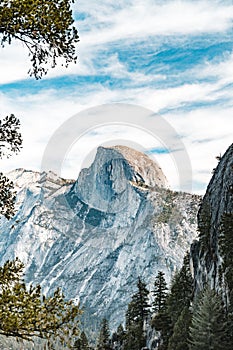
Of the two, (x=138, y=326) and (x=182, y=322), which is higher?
(x=182, y=322)

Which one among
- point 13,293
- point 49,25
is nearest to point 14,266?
point 13,293

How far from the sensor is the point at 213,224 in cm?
6669

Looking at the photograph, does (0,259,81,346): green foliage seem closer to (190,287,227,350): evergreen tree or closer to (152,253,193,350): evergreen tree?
(190,287,227,350): evergreen tree

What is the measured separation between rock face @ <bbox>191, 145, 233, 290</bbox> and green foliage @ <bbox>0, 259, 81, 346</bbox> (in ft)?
162

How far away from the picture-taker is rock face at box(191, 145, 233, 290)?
60950mm

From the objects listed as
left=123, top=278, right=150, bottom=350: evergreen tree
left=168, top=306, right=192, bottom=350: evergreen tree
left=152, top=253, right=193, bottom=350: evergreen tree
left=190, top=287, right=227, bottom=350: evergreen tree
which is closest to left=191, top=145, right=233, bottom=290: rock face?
left=152, top=253, right=193, bottom=350: evergreen tree

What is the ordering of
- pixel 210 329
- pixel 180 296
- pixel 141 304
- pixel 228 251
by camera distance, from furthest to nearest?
pixel 141 304
pixel 180 296
pixel 228 251
pixel 210 329

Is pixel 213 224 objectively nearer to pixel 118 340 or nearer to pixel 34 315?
pixel 118 340

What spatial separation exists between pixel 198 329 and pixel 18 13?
4215cm

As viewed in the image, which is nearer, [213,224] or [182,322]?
[182,322]

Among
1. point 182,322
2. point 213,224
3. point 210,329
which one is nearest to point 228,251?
point 210,329

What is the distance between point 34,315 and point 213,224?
197 feet

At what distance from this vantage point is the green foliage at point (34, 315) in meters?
8.83

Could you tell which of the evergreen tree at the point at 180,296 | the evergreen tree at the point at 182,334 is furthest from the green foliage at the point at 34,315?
the evergreen tree at the point at 180,296
